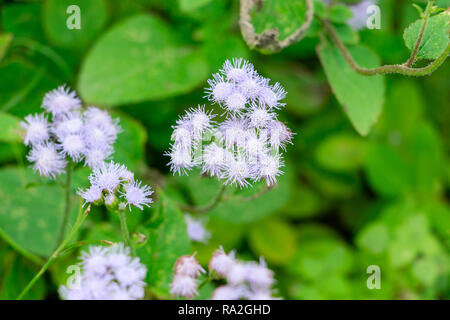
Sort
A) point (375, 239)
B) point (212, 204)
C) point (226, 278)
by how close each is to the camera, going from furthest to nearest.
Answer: point (375, 239) < point (212, 204) < point (226, 278)

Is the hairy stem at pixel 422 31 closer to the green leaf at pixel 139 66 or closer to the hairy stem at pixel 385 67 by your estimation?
the hairy stem at pixel 385 67

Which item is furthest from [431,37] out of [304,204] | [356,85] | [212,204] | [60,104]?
[304,204]

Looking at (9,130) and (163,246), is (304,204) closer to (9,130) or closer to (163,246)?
(163,246)

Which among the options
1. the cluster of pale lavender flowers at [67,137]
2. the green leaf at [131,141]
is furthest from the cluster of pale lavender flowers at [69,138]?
the green leaf at [131,141]
